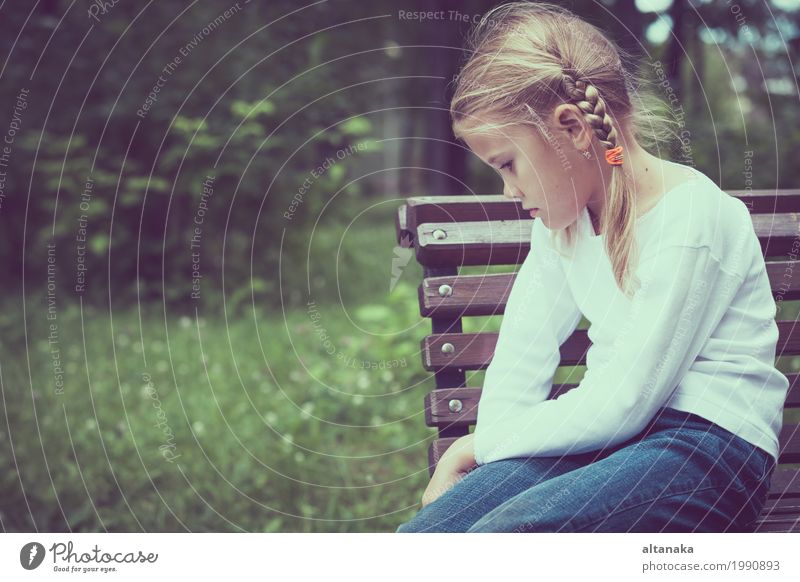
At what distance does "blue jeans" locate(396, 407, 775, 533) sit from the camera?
1.22 metres

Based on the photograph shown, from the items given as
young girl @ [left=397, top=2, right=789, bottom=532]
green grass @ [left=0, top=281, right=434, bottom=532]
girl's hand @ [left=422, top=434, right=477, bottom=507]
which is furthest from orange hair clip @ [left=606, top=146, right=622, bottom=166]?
green grass @ [left=0, top=281, right=434, bottom=532]

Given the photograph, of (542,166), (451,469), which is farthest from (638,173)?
(451,469)

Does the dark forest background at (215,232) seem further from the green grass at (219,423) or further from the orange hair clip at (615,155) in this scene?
the orange hair clip at (615,155)

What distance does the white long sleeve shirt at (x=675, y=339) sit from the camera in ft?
3.96

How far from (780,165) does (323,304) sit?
6.58 ft

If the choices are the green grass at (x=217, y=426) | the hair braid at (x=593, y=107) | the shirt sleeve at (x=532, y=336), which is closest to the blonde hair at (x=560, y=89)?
the hair braid at (x=593, y=107)

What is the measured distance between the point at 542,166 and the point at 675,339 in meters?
0.35

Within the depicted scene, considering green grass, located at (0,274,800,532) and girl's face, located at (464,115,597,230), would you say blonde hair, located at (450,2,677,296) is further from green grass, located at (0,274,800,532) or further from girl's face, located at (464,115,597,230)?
green grass, located at (0,274,800,532)

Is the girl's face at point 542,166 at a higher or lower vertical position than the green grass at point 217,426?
higher

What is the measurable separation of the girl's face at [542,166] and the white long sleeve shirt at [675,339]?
Answer: 0.06 meters

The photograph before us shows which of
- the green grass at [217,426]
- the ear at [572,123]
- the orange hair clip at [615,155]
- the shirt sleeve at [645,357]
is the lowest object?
the green grass at [217,426]

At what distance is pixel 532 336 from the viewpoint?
1.50m

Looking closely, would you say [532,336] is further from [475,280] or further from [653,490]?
[653,490]
